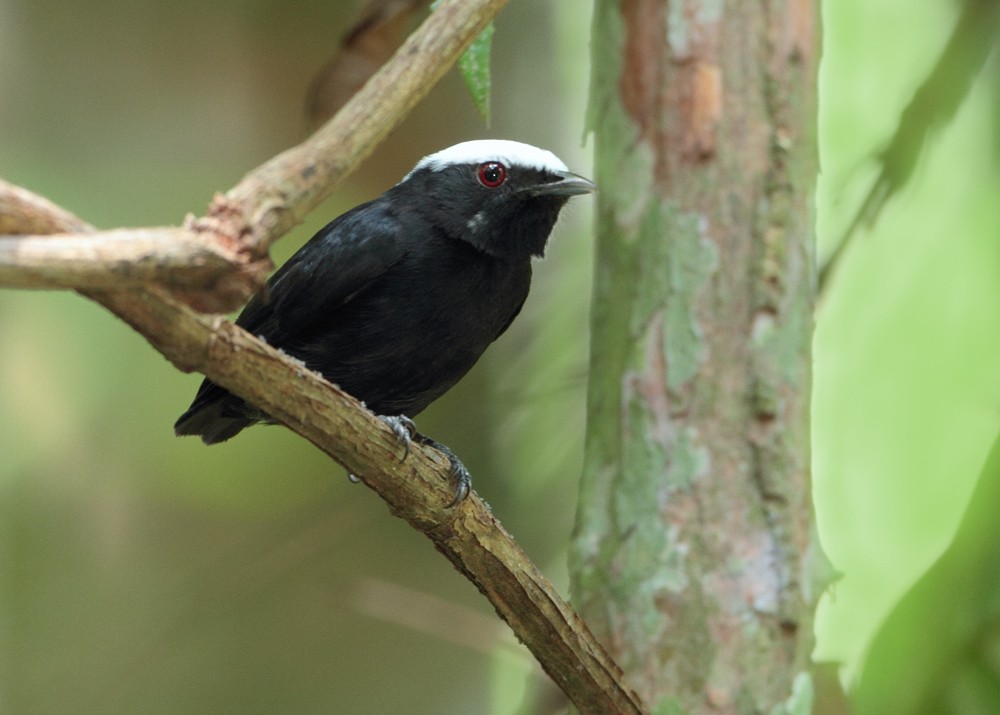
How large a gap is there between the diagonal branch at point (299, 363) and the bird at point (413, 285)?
0.35 metres

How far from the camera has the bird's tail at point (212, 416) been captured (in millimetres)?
2424

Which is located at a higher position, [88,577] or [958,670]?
[958,670]

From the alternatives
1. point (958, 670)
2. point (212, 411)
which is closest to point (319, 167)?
point (212, 411)

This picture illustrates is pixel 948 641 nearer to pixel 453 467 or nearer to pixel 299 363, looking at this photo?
pixel 453 467

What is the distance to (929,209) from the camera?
3.88 metres

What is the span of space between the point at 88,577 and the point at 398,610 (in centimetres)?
113

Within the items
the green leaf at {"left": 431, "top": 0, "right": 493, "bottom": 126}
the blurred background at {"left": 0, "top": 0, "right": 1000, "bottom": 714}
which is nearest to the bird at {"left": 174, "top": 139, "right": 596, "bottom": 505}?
the green leaf at {"left": 431, "top": 0, "right": 493, "bottom": 126}

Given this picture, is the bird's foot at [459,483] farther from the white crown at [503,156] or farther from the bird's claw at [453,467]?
the white crown at [503,156]

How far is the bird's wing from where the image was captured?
7.50ft

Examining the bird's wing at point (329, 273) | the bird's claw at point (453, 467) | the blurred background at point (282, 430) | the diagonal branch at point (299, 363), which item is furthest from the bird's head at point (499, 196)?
the blurred background at point (282, 430)

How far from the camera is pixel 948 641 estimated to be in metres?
3.08

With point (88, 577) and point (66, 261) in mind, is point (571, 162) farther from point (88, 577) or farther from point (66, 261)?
point (66, 261)

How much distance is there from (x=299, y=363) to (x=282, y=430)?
288 cm

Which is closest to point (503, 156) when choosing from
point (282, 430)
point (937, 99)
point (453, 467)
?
point (453, 467)
